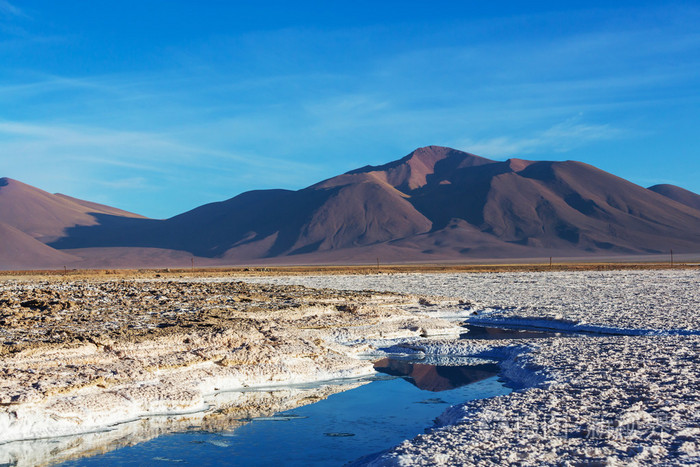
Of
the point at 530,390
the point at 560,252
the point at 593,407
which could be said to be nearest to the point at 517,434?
the point at 593,407

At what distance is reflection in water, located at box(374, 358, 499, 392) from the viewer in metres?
9.12

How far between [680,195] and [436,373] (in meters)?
189

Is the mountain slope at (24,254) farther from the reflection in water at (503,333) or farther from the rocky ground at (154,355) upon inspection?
the reflection in water at (503,333)

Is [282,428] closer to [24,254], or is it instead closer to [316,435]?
[316,435]

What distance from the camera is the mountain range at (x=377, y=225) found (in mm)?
115000

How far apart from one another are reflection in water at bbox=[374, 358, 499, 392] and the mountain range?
9389 centimetres

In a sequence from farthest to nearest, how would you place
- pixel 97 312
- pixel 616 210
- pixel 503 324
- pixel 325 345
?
1. pixel 616 210
2. pixel 503 324
3. pixel 97 312
4. pixel 325 345

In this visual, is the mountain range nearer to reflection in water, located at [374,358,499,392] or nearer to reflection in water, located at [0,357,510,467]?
reflection in water, located at [374,358,499,392]

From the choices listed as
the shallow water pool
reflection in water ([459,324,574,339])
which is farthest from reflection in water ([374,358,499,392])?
reflection in water ([459,324,574,339])

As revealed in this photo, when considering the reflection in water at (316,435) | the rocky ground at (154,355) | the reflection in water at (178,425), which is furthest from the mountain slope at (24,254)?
the reflection in water at (316,435)

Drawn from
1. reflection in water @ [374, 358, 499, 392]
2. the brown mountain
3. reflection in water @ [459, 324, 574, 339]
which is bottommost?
reflection in water @ [374, 358, 499, 392]

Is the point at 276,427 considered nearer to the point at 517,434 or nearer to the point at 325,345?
the point at 517,434

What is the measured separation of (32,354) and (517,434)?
20.7ft

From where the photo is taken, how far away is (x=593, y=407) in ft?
21.2
